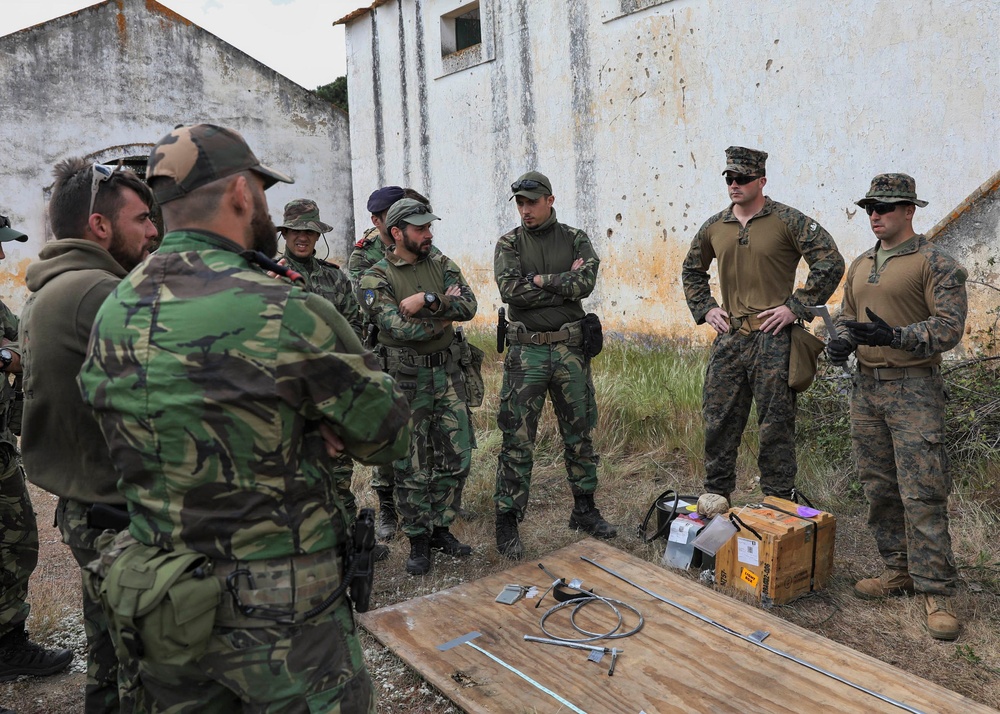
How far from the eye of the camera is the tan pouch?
172 inches

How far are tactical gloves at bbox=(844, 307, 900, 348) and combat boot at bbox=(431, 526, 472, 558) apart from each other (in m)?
2.53

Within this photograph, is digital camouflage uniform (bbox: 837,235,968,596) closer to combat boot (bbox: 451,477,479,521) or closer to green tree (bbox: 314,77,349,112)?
combat boot (bbox: 451,477,479,521)

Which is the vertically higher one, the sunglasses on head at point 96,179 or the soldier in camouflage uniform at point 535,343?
the sunglasses on head at point 96,179

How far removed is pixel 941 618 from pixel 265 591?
3.12 meters

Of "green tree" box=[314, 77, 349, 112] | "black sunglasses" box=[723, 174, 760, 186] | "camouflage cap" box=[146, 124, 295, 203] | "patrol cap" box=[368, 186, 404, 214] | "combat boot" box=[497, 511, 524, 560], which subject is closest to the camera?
"camouflage cap" box=[146, 124, 295, 203]

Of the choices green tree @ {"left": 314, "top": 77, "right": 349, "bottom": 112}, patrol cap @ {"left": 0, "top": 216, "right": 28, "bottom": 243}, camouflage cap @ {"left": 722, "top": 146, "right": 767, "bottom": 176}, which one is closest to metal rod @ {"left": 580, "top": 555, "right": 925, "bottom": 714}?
camouflage cap @ {"left": 722, "top": 146, "right": 767, "bottom": 176}

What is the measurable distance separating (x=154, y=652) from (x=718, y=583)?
307 cm

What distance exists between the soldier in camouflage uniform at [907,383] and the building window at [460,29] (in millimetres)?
7842

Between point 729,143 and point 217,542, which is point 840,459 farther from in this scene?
point 217,542

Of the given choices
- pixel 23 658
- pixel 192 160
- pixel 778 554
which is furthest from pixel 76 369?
pixel 778 554

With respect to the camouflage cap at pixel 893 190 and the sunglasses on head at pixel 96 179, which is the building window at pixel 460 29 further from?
the sunglasses on head at pixel 96 179

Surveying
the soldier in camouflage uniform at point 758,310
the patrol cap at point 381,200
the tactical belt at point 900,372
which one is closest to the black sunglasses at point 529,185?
the soldier in camouflage uniform at point 758,310

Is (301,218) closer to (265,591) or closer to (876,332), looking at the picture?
(876,332)

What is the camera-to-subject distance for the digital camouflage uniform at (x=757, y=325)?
443cm
